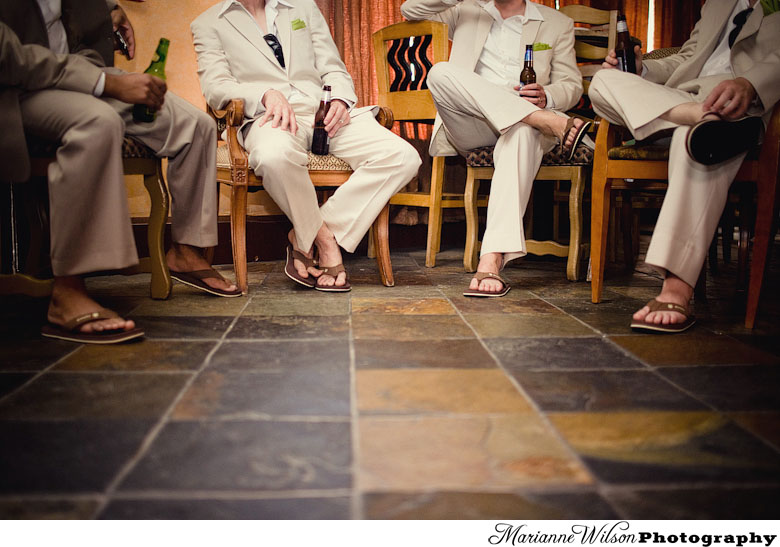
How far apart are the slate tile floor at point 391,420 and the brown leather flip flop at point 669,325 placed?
0.05 metres

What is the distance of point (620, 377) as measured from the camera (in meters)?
1.28

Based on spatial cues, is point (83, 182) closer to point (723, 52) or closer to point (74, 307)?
point (74, 307)

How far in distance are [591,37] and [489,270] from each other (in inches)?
74.3

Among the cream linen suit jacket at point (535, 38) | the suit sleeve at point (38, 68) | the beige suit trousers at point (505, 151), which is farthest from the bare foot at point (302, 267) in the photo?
the cream linen suit jacket at point (535, 38)

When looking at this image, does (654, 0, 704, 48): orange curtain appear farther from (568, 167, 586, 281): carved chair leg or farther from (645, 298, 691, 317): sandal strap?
(645, 298, 691, 317): sandal strap

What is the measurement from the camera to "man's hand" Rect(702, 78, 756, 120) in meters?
1.63

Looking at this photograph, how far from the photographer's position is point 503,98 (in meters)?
2.26

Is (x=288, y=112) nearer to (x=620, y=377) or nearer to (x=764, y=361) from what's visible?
(x=620, y=377)

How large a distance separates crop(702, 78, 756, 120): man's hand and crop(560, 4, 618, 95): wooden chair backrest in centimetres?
157

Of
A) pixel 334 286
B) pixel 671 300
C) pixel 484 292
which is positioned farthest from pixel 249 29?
pixel 671 300

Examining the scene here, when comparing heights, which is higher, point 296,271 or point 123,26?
point 123,26

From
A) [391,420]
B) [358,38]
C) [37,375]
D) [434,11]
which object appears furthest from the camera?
[358,38]

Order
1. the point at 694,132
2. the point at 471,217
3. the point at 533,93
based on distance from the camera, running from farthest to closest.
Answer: the point at 471,217 < the point at 533,93 < the point at 694,132

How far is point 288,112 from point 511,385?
57.8 inches
